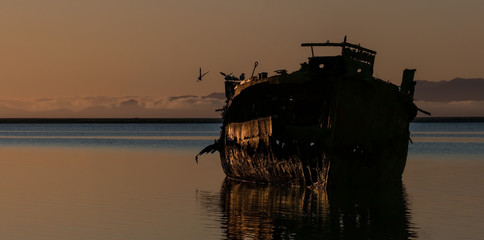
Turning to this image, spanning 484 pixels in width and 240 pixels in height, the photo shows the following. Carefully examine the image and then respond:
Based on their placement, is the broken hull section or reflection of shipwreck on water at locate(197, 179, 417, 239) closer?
reflection of shipwreck on water at locate(197, 179, 417, 239)

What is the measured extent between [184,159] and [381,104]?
30.5m

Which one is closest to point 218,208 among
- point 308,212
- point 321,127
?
point 308,212

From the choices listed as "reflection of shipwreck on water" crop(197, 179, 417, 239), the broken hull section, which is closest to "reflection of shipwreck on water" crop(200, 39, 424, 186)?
the broken hull section

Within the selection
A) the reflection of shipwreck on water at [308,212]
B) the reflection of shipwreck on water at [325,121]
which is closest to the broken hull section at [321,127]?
the reflection of shipwreck on water at [325,121]

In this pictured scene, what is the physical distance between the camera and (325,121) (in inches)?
1361

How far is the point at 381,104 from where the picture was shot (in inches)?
1436

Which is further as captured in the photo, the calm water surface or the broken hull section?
the broken hull section

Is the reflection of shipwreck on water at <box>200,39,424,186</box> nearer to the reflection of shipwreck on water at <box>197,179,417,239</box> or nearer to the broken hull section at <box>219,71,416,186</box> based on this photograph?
the broken hull section at <box>219,71,416,186</box>

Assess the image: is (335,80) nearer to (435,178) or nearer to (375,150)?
(375,150)

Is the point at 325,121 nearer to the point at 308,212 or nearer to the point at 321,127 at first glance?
the point at 321,127

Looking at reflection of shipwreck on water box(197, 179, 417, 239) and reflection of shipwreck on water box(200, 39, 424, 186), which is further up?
reflection of shipwreck on water box(200, 39, 424, 186)

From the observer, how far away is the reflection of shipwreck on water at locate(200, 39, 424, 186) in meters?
34.4

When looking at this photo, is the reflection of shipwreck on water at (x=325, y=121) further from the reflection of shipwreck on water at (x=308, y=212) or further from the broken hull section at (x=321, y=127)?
the reflection of shipwreck on water at (x=308, y=212)

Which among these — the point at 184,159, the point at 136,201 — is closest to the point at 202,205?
the point at 136,201
